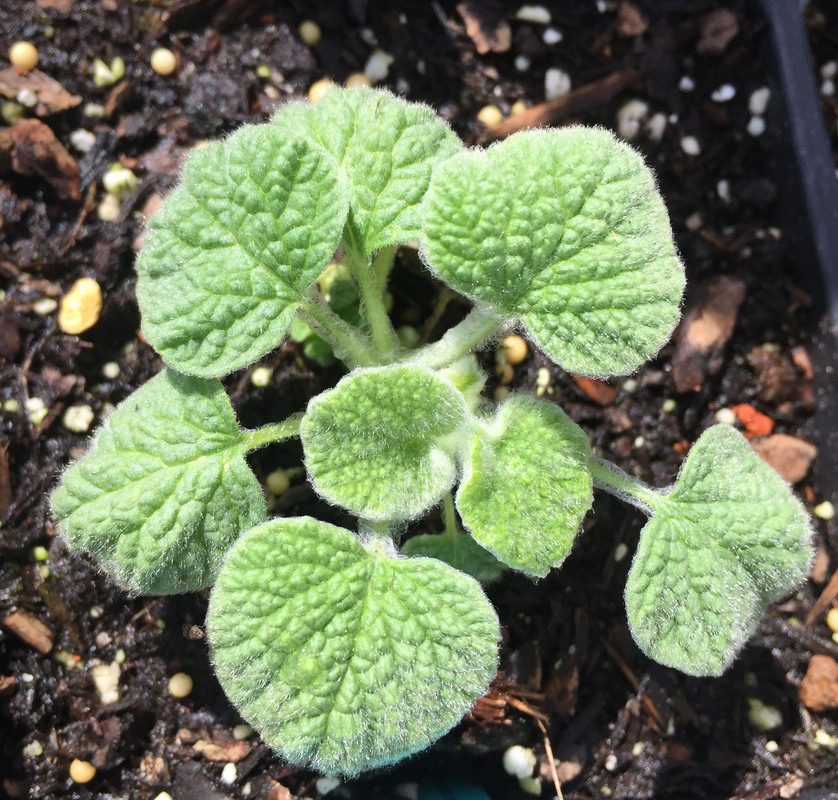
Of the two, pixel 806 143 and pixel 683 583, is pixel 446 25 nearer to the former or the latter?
pixel 806 143

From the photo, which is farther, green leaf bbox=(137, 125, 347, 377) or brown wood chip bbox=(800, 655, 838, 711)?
brown wood chip bbox=(800, 655, 838, 711)

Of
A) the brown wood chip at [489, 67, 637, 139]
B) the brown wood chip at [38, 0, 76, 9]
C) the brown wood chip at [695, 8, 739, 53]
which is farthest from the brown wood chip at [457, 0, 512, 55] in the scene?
the brown wood chip at [38, 0, 76, 9]

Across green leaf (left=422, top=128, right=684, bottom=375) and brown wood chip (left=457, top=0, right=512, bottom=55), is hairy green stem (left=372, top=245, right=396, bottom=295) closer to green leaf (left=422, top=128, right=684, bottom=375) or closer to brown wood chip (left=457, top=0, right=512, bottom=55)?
green leaf (left=422, top=128, right=684, bottom=375)

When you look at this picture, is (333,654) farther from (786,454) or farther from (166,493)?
(786,454)

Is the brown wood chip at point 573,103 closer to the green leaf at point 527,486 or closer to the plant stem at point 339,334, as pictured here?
the plant stem at point 339,334

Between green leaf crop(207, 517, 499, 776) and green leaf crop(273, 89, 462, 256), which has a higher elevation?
green leaf crop(273, 89, 462, 256)

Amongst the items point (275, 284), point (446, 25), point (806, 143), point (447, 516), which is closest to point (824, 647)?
point (447, 516)

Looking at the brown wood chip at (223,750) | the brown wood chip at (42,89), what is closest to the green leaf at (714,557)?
the brown wood chip at (223,750)
